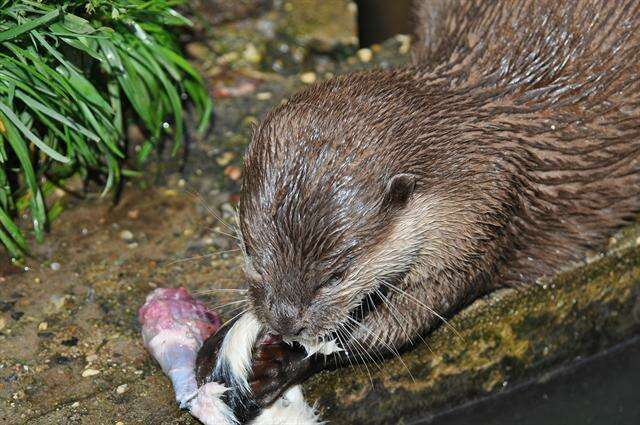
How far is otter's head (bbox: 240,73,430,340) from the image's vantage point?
2.79m

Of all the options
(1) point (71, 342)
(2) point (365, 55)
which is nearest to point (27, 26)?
(1) point (71, 342)

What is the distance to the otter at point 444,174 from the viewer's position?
2838 millimetres

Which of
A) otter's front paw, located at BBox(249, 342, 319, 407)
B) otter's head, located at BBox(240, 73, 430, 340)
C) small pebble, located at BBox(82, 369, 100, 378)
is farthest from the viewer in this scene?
small pebble, located at BBox(82, 369, 100, 378)

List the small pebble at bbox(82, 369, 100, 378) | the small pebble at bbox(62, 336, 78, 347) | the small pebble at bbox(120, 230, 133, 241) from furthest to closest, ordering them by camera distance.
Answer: the small pebble at bbox(120, 230, 133, 241) → the small pebble at bbox(62, 336, 78, 347) → the small pebble at bbox(82, 369, 100, 378)

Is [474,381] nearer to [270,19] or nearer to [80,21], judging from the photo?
[80,21]

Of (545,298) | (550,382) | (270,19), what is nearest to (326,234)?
(545,298)

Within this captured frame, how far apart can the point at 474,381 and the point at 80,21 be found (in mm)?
1668

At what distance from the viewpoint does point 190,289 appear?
138 inches

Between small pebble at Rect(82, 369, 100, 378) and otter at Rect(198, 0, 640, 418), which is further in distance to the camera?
small pebble at Rect(82, 369, 100, 378)

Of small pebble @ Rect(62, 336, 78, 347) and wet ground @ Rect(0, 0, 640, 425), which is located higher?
wet ground @ Rect(0, 0, 640, 425)

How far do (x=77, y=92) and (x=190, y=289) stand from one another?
719 mm

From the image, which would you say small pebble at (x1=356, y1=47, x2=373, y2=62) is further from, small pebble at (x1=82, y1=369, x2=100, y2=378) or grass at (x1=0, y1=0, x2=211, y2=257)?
small pebble at (x1=82, y1=369, x2=100, y2=378)

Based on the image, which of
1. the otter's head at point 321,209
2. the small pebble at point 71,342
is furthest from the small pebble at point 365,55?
the small pebble at point 71,342

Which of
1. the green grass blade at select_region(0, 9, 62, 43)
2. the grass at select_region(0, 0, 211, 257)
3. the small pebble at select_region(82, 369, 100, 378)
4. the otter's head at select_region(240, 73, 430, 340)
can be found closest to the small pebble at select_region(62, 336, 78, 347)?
the small pebble at select_region(82, 369, 100, 378)
